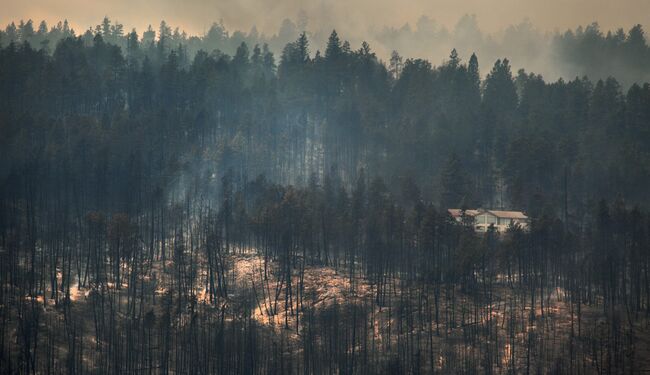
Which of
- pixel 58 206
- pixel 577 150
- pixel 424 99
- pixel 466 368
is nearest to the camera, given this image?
pixel 466 368

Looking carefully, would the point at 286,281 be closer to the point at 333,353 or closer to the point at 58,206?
the point at 333,353

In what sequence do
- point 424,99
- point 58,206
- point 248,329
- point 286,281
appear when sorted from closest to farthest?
point 248,329 < point 286,281 < point 58,206 < point 424,99

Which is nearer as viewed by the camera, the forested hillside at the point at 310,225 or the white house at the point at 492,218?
the forested hillside at the point at 310,225

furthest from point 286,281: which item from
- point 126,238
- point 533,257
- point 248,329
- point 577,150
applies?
point 577,150

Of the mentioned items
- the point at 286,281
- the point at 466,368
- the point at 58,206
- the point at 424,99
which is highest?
the point at 424,99

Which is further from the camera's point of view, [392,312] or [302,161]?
[302,161]

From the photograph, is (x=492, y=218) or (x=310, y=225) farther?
(x=492, y=218)

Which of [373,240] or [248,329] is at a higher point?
[373,240]

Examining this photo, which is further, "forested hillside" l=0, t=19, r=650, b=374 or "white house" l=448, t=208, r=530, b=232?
"white house" l=448, t=208, r=530, b=232
